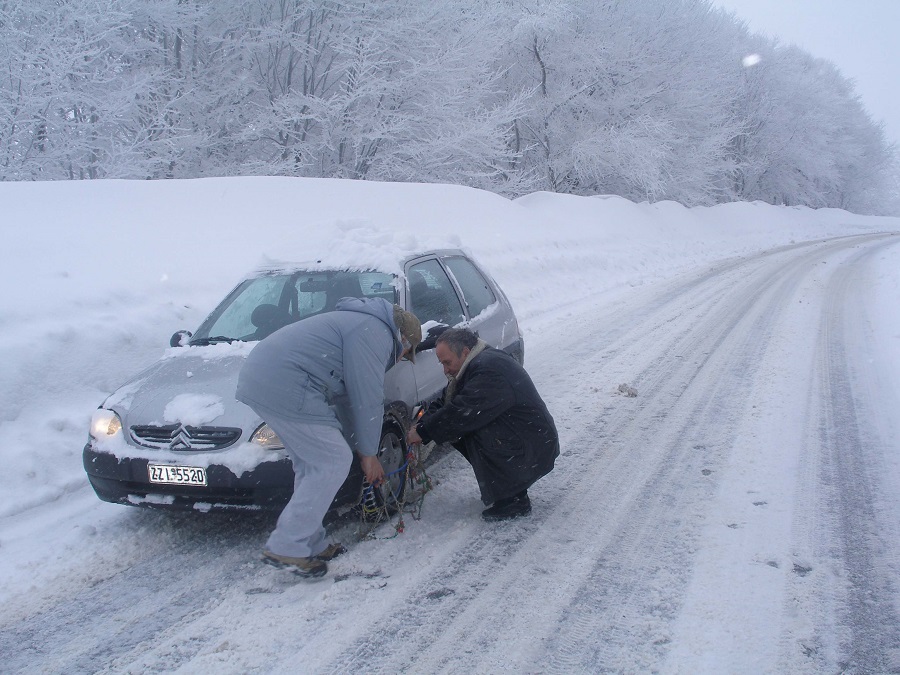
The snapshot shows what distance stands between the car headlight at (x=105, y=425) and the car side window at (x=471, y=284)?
2891 mm

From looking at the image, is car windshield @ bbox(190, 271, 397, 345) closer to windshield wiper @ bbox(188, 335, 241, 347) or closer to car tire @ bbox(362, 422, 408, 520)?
windshield wiper @ bbox(188, 335, 241, 347)

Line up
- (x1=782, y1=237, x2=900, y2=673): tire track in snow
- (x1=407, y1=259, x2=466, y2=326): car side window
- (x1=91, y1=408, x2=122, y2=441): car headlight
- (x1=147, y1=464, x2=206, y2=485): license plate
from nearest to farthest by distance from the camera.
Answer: (x1=782, y1=237, x2=900, y2=673): tire track in snow < (x1=147, y1=464, x2=206, y2=485): license plate < (x1=91, y1=408, x2=122, y2=441): car headlight < (x1=407, y1=259, x2=466, y2=326): car side window

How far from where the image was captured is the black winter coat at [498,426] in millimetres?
3916

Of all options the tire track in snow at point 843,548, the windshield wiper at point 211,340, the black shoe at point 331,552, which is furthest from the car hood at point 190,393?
the tire track in snow at point 843,548

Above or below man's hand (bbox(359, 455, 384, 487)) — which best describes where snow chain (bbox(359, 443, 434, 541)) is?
below

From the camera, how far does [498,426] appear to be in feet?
13.1

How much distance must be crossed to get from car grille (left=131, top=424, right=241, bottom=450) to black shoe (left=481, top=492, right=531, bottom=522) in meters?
1.58

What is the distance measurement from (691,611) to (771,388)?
4190 mm

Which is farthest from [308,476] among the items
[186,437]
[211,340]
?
[211,340]

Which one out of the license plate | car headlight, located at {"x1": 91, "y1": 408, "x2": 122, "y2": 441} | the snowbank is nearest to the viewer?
the license plate

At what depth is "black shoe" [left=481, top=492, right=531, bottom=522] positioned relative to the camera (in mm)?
4027

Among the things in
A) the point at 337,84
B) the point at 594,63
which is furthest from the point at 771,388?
the point at 594,63

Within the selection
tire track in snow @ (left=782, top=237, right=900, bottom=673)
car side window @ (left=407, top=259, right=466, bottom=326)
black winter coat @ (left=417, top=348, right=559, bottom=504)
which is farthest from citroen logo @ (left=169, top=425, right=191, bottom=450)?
tire track in snow @ (left=782, top=237, right=900, bottom=673)

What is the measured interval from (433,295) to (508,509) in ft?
6.38
